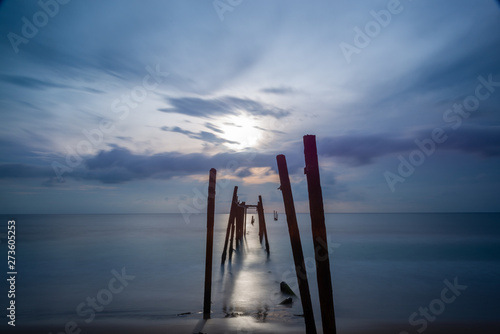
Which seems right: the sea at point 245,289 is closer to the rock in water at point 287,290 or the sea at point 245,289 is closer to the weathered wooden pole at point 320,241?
the rock in water at point 287,290

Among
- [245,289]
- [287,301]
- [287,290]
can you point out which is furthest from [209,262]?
[245,289]

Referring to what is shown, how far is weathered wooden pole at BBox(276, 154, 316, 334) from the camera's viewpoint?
636 cm

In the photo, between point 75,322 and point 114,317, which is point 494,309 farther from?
point 75,322

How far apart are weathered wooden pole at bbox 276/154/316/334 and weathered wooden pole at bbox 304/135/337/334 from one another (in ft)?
3.69

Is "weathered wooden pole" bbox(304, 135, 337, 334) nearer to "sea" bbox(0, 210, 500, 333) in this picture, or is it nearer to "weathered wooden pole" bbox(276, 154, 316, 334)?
"weathered wooden pole" bbox(276, 154, 316, 334)

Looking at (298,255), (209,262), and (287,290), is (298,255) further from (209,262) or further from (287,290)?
(287,290)

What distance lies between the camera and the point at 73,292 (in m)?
12.7

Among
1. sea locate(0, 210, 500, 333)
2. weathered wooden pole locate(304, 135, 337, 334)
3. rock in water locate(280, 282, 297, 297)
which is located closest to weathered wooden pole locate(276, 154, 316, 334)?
weathered wooden pole locate(304, 135, 337, 334)

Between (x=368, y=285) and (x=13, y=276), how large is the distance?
1834 centimetres

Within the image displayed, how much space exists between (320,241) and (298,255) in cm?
167

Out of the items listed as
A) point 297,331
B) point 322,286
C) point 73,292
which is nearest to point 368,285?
point 297,331

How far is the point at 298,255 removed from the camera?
6.50 meters

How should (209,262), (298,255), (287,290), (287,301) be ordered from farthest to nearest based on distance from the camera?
(287,290) → (287,301) → (209,262) → (298,255)

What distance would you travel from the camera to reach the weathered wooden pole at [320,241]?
4933 mm
